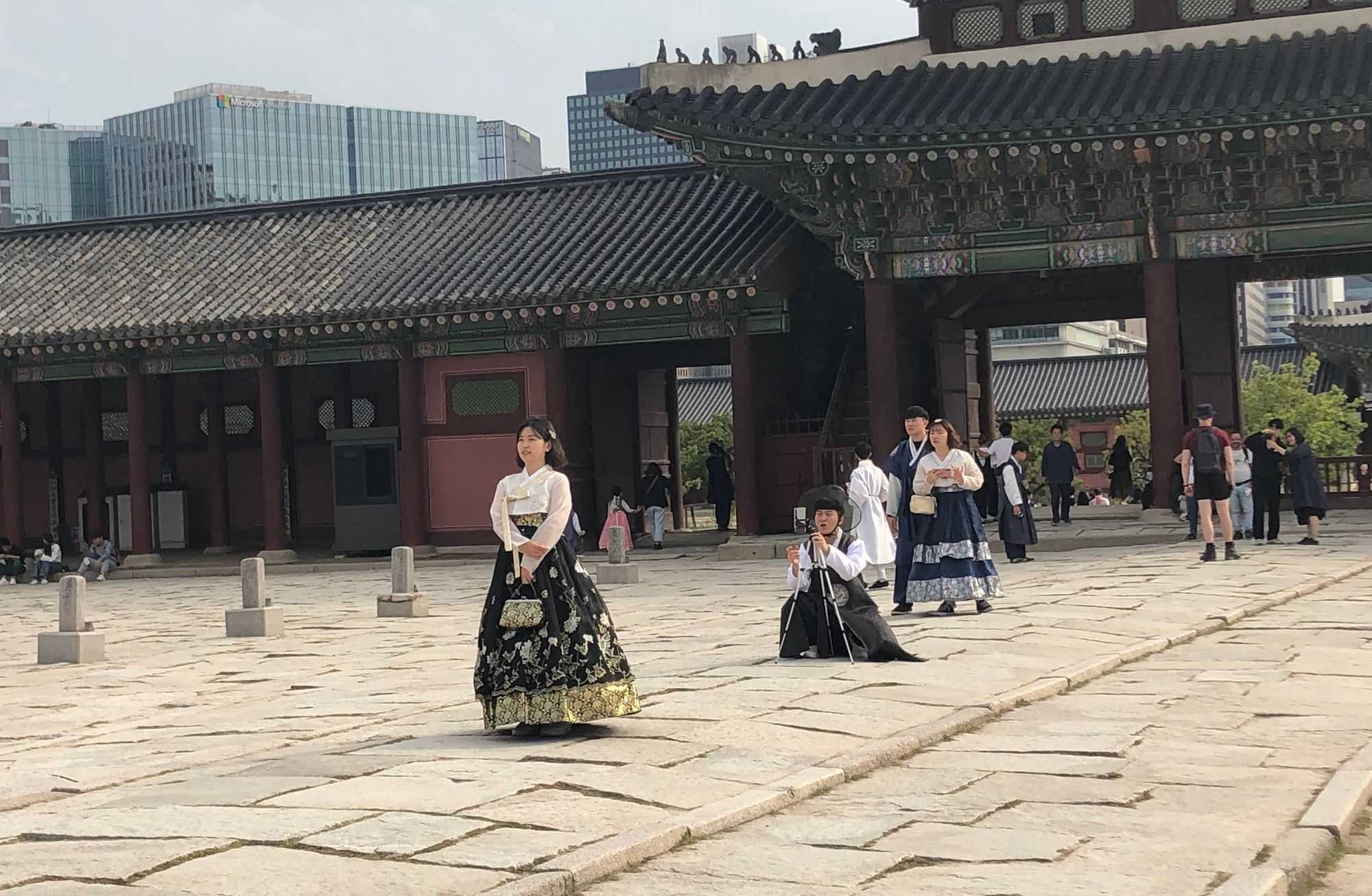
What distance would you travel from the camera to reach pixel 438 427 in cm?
2605

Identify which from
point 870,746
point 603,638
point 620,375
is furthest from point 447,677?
point 620,375

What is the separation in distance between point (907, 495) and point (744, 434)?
1094cm

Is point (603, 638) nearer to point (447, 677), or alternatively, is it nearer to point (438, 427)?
point (447, 677)

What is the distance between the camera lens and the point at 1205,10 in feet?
72.4

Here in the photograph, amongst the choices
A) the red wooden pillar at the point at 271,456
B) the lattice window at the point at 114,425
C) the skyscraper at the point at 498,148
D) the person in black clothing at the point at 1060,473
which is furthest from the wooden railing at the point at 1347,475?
the skyscraper at the point at 498,148

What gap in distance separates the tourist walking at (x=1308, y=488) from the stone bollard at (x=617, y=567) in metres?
7.25

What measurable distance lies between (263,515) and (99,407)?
3529 millimetres

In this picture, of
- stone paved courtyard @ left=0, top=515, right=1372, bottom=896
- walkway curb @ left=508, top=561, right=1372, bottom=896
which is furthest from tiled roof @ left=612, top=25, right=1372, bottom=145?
walkway curb @ left=508, top=561, right=1372, bottom=896

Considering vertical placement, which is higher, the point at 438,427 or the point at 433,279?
the point at 433,279

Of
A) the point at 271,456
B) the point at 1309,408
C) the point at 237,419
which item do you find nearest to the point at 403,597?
the point at 271,456

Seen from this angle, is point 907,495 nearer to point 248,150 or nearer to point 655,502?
point 655,502

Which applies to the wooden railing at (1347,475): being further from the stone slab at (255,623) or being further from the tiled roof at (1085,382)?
the tiled roof at (1085,382)

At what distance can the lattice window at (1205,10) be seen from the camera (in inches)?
866

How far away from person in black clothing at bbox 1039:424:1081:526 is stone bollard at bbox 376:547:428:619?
391 inches
